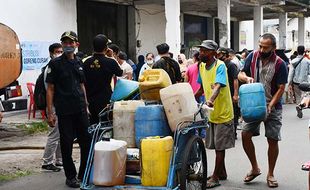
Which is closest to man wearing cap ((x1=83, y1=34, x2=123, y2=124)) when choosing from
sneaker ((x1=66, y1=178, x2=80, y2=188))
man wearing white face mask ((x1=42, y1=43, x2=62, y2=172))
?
man wearing white face mask ((x1=42, y1=43, x2=62, y2=172))

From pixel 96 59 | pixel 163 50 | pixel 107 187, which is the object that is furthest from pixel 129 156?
pixel 163 50

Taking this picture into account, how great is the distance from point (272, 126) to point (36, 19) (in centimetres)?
915

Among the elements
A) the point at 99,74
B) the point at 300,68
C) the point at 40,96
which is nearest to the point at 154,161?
the point at 99,74

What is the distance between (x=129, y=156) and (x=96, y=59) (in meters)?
1.94

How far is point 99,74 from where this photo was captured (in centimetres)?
659

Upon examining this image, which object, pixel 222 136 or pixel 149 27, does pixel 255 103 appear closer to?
pixel 222 136

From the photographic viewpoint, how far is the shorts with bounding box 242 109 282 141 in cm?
612

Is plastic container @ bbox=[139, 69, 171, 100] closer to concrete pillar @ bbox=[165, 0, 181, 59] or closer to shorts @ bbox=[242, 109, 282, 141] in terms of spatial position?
shorts @ bbox=[242, 109, 282, 141]

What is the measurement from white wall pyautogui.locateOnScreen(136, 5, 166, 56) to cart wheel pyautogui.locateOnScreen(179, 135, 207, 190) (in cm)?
1439

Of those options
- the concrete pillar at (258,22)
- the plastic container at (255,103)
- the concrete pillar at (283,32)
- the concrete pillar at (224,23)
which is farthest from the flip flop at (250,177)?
the concrete pillar at (283,32)

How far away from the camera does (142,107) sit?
5.25 meters

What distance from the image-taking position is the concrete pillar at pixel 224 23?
63.1 ft

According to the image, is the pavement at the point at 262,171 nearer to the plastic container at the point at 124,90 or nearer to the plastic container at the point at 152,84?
the plastic container at the point at 124,90

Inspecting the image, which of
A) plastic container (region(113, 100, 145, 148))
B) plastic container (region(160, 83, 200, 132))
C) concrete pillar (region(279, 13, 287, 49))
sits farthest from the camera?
concrete pillar (region(279, 13, 287, 49))
